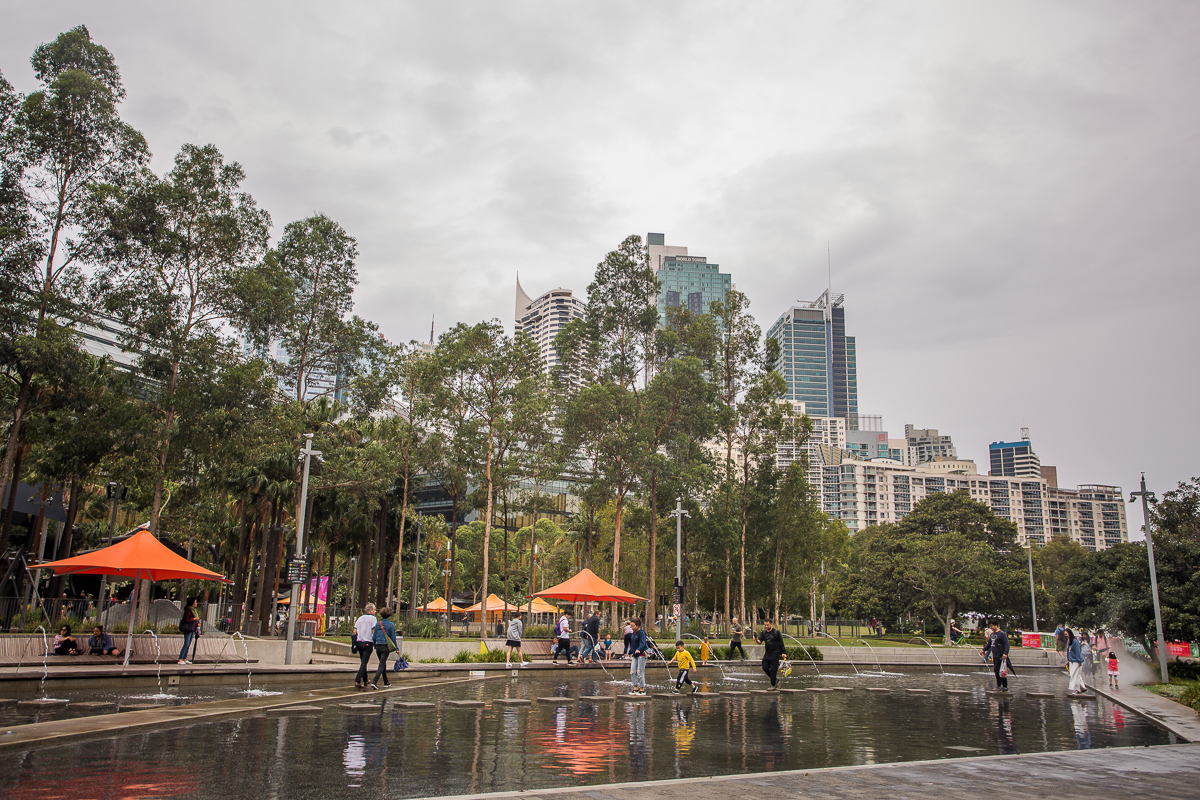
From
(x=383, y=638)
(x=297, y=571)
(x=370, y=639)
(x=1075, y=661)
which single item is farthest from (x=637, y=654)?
(x=1075, y=661)

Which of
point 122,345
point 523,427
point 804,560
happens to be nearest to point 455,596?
point 804,560

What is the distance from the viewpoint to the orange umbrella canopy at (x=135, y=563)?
20.8m

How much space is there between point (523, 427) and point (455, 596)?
93280mm

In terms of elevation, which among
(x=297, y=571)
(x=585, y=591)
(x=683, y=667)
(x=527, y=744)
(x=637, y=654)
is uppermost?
(x=297, y=571)

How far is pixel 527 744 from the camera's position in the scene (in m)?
10.9

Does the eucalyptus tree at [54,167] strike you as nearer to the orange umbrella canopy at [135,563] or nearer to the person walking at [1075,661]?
the orange umbrella canopy at [135,563]

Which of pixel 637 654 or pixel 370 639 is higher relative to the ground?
pixel 370 639

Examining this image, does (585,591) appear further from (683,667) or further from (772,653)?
(683,667)

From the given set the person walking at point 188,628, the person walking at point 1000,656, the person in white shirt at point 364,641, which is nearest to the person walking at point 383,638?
the person in white shirt at point 364,641

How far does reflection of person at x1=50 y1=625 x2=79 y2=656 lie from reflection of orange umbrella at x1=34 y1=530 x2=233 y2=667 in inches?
49.8

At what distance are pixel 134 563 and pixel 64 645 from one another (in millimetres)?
2669

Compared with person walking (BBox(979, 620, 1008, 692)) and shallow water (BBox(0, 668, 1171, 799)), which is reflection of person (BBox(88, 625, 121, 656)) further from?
person walking (BBox(979, 620, 1008, 692))

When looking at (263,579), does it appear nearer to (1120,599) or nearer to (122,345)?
(122,345)

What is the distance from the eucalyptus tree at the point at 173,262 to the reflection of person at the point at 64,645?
7.63m
